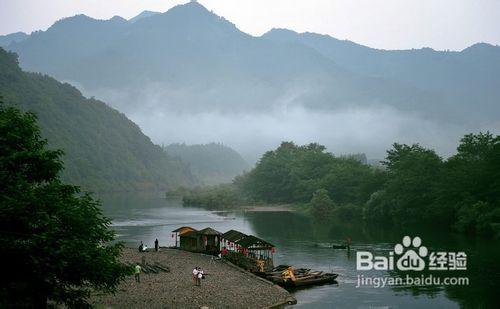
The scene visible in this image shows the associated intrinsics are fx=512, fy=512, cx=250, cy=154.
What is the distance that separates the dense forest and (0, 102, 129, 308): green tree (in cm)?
6416

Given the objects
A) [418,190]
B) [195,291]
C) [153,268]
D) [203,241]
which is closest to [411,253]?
[203,241]

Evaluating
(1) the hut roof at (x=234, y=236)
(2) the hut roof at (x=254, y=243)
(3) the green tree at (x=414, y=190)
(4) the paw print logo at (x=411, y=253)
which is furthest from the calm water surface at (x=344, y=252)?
(3) the green tree at (x=414, y=190)

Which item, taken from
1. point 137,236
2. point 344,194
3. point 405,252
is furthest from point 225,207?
point 405,252

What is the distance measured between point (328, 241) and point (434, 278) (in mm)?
29949

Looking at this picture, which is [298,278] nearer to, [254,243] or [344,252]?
[254,243]

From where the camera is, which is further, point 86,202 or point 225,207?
point 225,207

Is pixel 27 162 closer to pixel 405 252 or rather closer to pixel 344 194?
pixel 405 252

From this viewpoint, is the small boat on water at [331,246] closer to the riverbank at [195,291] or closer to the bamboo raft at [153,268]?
the riverbank at [195,291]

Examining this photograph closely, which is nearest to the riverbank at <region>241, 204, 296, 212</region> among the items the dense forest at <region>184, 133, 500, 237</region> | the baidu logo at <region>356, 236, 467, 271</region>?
the dense forest at <region>184, 133, 500, 237</region>

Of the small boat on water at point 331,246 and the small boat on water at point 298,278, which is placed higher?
the small boat on water at point 331,246

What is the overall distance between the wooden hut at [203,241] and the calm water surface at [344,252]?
827 cm

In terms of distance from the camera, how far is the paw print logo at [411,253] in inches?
2347

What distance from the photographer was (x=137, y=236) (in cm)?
8569

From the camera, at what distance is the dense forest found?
82.1m
